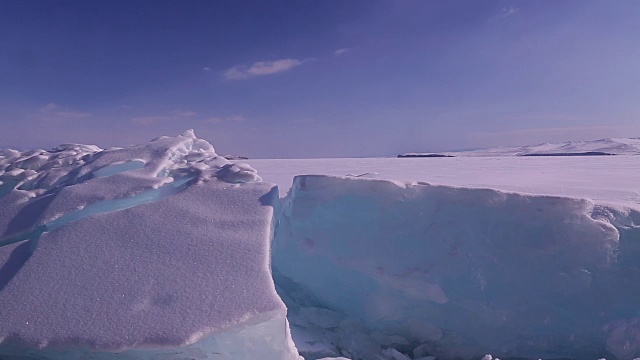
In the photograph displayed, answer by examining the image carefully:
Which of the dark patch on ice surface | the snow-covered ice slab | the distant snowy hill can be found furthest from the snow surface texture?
the distant snowy hill

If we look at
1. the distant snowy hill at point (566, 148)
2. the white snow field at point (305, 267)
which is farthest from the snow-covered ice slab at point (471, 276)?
the distant snowy hill at point (566, 148)

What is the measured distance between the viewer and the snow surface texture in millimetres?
2285

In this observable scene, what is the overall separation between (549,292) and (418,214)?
1.12 metres

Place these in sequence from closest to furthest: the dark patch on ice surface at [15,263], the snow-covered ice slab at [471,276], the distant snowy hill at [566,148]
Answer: the dark patch on ice surface at [15,263] → the snow-covered ice slab at [471,276] → the distant snowy hill at [566,148]

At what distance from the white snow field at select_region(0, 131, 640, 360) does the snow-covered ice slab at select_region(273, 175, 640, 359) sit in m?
0.01

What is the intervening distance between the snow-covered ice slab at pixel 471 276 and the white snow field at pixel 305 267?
0.01 metres

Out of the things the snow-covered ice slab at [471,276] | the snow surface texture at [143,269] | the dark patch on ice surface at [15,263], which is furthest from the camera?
the snow-covered ice slab at [471,276]

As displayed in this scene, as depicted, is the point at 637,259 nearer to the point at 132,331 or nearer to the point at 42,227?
the point at 132,331

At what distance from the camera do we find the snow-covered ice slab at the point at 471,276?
3256mm

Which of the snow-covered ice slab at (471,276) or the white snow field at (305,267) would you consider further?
the snow-covered ice slab at (471,276)

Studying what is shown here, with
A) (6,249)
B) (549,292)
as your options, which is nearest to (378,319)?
(549,292)

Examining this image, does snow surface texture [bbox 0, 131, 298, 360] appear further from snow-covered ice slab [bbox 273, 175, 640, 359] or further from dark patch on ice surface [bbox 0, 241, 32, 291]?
snow-covered ice slab [bbox 273, 175, 640, 359]

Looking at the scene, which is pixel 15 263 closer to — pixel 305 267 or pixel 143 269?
pixel 143 269

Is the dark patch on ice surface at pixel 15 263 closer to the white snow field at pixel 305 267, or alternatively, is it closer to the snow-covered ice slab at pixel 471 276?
the white snow field at pixel 305 267
